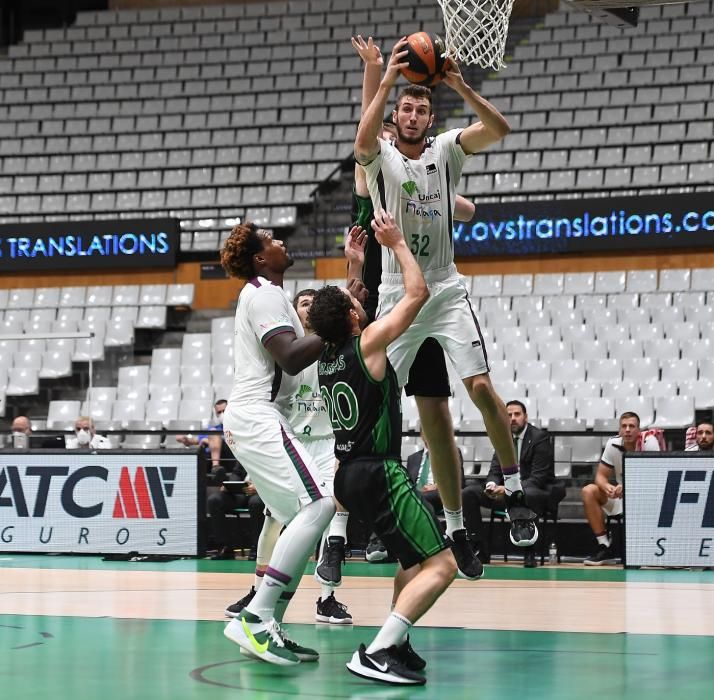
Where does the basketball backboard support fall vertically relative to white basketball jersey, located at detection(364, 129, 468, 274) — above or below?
above

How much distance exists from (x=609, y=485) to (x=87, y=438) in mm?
5178

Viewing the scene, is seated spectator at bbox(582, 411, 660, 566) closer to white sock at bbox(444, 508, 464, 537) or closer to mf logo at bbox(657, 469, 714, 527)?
mf logo at bbox(657, 469, 714, 527)

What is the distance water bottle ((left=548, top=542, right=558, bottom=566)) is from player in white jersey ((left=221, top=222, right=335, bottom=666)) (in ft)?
17.5

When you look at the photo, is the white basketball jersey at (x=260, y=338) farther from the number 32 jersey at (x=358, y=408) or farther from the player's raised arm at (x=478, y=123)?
the player's raised arm at (x=478, y=123)

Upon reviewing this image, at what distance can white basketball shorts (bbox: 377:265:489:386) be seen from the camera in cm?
623

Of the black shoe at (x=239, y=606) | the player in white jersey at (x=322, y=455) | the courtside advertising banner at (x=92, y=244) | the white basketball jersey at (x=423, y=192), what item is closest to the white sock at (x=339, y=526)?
the player in white jersey at (x=322, y=455)

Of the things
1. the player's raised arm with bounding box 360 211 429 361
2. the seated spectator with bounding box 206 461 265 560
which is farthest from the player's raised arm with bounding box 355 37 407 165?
the seated spectator with bounding box 206 461 265 560

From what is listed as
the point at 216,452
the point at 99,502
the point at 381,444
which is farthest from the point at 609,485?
the point at 381,444

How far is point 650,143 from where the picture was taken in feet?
61.2

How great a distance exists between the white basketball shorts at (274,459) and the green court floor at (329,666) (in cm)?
75

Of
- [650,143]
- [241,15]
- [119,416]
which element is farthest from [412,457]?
[241,15]

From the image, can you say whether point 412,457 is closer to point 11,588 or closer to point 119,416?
point 11,588

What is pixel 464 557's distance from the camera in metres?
6.37

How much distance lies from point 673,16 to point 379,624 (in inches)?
683
